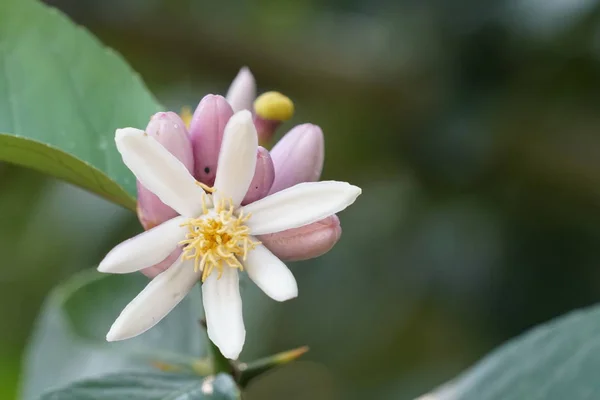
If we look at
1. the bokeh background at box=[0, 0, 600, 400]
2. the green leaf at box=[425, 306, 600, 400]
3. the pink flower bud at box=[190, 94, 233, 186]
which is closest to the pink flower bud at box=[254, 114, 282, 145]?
the pink flower bud at box=[190, 94, 233, 186]

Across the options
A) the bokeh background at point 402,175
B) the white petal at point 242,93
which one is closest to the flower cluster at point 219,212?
the white petal at point 242,93

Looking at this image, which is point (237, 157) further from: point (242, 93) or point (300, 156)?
point (242, 93)

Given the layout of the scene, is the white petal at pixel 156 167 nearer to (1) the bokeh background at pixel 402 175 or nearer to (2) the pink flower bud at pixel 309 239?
(2) the pink flower bud at pixel 309 239

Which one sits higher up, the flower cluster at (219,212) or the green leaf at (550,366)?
the flower cluster at (219,212)

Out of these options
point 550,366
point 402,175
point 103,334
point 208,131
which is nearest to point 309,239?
point 208,131

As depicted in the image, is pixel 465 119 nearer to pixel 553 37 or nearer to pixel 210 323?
pixel 553 37
